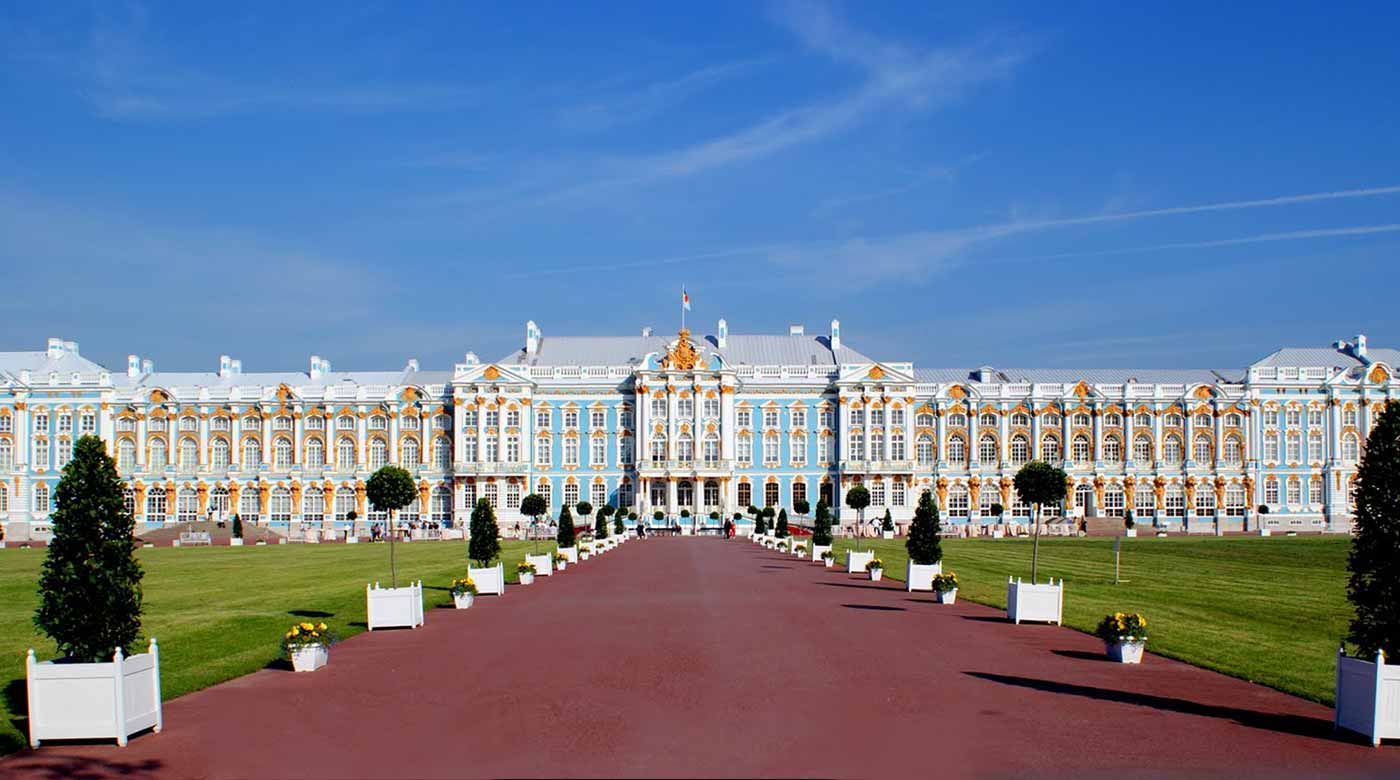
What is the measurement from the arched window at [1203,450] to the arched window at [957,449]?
658 inches

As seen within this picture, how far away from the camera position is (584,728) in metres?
14.2

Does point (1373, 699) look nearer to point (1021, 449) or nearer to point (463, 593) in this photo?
point (463, 593)

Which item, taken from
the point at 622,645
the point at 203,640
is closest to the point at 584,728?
the point at 622,645

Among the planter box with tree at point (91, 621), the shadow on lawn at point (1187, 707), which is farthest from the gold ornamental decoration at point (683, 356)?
the planter box with tree at point (91, 621)

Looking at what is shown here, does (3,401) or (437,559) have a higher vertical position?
(3,401)

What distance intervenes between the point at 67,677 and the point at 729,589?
69.5 feet

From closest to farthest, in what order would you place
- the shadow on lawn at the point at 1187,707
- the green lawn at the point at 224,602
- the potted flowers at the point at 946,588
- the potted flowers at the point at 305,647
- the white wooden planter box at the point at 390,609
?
the shadow on lawn at the point at 1187,707 → the potted flowers at the point at 305,647 → the green lawn at the point at 224,602 → the white wooden planter box at the point at 390,609 → the potted flowers at the point at 946,588

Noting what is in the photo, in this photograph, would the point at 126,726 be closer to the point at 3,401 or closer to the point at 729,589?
the point at 729,589

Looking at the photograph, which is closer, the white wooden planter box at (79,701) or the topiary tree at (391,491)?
the white wooden planter box at (79,701)

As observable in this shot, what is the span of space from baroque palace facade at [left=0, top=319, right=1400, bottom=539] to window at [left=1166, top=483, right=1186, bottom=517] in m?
0.15

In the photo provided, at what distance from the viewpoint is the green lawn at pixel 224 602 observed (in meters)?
19.6

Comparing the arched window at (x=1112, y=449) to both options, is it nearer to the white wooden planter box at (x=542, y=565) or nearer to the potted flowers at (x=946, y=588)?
the white wooden planter box at (x=542, y=565)

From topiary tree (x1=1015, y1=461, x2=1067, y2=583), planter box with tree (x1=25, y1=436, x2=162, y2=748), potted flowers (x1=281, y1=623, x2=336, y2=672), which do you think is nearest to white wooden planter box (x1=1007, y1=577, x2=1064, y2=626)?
potted flowers (x1=281, y1=623, x2=336, y2=672)

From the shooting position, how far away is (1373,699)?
46.0ft
